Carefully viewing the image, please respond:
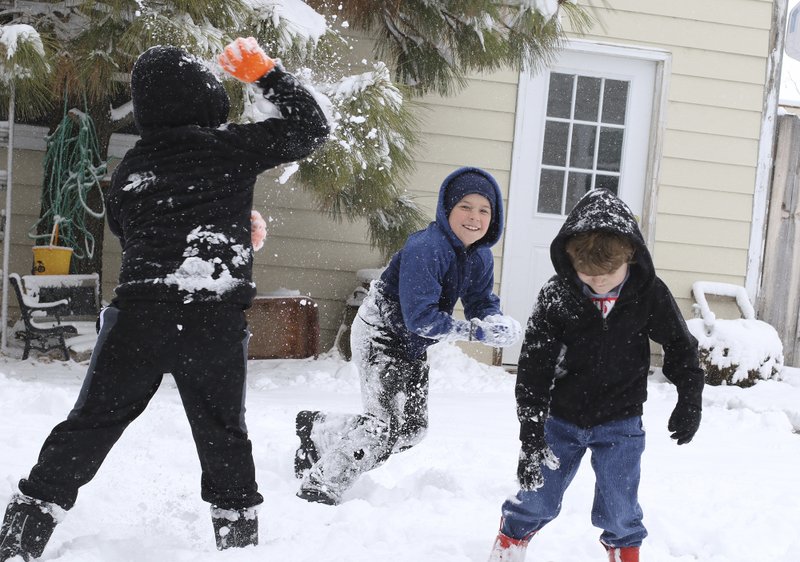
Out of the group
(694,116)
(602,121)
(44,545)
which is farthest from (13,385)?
(694,116)

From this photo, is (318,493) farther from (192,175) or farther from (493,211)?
(192,175)

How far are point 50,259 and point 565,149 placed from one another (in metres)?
4.06

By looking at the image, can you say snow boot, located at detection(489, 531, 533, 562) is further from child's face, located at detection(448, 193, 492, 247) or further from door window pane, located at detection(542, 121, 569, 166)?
door window pane, located at detection(542, 121, 569, 166)

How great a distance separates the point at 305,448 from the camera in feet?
10.5

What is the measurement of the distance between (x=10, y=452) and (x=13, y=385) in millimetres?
1350

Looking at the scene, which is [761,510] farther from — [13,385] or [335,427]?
[13,385]

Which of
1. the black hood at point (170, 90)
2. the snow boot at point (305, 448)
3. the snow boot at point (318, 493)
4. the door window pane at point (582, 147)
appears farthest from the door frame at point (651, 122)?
the black hood at point (170, 90)

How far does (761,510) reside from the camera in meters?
3.20

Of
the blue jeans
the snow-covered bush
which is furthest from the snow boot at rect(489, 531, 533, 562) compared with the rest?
the snow-covered bush

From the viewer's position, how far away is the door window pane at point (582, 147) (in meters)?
7.10

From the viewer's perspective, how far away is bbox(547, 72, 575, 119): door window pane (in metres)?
7.02

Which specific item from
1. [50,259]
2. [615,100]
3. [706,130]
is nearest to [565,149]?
[615,100]

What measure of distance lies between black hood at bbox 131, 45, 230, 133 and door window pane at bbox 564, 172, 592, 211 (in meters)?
5.15

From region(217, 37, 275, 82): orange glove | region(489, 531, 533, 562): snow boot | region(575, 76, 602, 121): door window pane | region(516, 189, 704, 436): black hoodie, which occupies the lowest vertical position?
region(489, 531, 533, 562): snow boot
